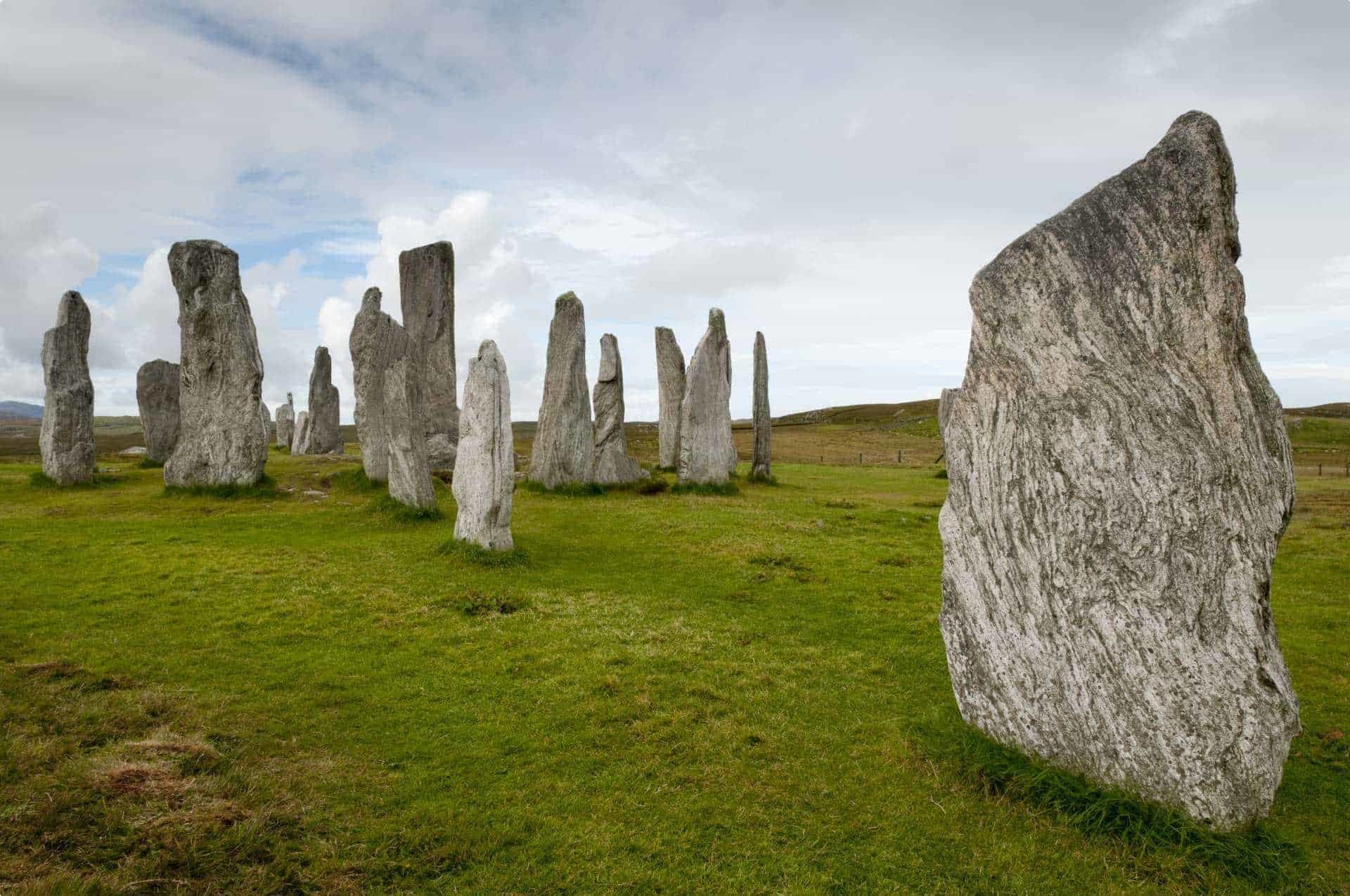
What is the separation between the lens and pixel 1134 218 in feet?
17.1

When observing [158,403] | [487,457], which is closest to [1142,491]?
[487,457]

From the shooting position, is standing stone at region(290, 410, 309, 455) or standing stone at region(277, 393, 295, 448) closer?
standing stone at region(290, 410, 309, 455)

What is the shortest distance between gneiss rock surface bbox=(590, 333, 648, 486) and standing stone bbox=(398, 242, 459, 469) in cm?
492

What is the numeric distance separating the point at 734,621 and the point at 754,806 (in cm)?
422

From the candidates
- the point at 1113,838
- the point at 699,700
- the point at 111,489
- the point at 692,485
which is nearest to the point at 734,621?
the point at 699,700

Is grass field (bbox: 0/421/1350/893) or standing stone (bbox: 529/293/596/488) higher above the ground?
standing stone (bbox: 529/293/596/488)

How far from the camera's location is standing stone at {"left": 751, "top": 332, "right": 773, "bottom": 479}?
24.0 meters

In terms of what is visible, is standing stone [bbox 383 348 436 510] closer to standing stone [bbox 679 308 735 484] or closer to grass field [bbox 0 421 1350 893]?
grass field [bbox 0 421 1350 893]

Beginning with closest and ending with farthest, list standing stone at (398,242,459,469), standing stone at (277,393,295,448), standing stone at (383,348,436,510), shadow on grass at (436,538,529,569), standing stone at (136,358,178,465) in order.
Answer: shadow on grass at (436,538,529,569)
standing stone at (383,348,436,510)
standing stone at (398,242,459,469)
standing stone at (136,358,178,465)
standing stone at (277,393,295,448)

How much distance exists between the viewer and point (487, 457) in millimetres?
12172

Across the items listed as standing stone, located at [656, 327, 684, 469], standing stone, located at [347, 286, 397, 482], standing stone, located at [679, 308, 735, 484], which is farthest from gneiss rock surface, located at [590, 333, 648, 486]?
standing stone, located at [347, 286, 397, 482]

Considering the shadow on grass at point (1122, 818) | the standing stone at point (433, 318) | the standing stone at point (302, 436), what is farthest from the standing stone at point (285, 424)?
the shadow on grass at point (1122, 818)

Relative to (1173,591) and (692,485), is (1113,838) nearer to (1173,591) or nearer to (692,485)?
(1173,591)

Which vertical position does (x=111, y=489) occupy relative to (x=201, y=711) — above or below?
above
